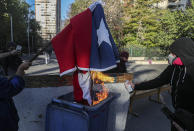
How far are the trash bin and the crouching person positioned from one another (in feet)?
1.83

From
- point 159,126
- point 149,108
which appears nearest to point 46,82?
point 159,126

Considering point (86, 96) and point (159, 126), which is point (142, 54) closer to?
point (159, 126)

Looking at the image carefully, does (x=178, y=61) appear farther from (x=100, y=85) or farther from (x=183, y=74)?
(x=100, y=85)

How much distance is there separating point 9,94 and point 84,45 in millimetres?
1001

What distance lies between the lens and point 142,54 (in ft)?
62.6

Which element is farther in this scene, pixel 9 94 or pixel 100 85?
pixel 100 85

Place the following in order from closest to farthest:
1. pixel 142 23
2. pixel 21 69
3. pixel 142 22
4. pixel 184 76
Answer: pixel 21 69 → pixel 184 76 → pixel 142 22 → pixel 142 23

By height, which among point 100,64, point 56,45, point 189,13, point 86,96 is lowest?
point 86,96

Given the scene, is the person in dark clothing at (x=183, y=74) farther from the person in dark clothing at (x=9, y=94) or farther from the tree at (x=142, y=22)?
the tree at (x=142, y=22)

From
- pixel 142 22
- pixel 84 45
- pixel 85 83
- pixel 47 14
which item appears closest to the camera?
pixel 84 45

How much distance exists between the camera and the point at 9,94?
Result: 144cm

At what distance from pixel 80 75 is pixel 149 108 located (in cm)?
350

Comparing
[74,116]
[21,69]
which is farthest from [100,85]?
[21,69]

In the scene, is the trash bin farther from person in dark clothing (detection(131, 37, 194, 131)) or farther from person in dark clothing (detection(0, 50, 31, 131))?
person in dark clothing (detection(131, 37, 194, 131))
